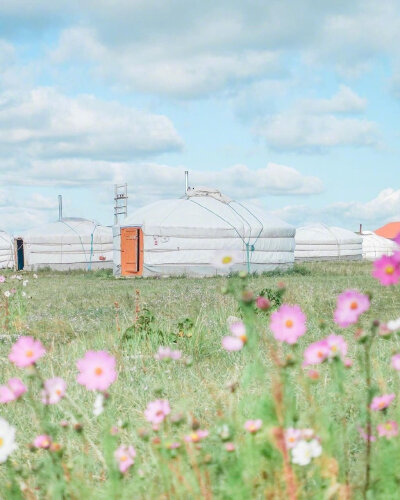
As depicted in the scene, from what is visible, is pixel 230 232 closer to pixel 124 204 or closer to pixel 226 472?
pixel 124 204

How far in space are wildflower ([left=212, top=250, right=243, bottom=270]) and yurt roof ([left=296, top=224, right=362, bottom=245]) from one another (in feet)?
99.7

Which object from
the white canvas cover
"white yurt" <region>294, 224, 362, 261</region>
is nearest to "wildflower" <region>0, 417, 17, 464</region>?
the white canvas cover

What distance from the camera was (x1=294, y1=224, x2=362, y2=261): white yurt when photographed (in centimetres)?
3164

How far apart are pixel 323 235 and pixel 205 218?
1380cm

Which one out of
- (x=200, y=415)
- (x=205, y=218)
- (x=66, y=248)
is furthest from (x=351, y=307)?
(x=66, y=248)

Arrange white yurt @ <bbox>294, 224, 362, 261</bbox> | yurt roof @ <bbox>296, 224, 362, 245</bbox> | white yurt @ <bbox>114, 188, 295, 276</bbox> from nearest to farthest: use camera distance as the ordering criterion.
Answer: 1. white yurt @ <bbox>114, 188, 295, 276</bbox>
2. white yurt @ <bbox>294, 224, 362, 261</bbox>
3. yurt roof @ <bbox>296, 224, 362, 245</bbox>

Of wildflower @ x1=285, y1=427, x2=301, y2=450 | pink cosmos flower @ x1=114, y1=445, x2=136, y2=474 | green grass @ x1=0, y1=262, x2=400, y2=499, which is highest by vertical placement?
wildflower @ x1=285, y1=427, x2=301, y2=450

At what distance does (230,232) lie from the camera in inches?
770

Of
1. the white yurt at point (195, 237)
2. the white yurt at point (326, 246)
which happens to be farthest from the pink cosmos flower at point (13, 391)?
the white yurt at point (326, 246)

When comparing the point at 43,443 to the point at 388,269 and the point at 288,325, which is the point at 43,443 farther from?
the point at 388,269

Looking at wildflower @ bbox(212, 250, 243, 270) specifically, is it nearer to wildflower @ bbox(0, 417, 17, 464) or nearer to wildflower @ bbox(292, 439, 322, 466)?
wildflower @ bbox(292, 439, 322, 466)

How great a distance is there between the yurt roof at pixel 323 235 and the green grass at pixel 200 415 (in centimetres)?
2363

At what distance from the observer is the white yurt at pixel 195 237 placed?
1930 cm

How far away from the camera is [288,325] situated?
145 centimetres
